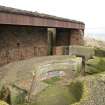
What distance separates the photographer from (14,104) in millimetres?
5348

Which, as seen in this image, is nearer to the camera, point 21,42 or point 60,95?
point 60,95

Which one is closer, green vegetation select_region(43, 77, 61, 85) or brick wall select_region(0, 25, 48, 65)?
green vegetation select_region(43, 77, 61, 85)

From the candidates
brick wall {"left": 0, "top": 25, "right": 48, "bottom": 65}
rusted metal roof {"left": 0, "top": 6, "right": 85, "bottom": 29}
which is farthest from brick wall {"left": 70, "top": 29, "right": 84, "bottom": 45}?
brick wall {"left": 0, "top": 25, "right": 48, "bottom": 65}

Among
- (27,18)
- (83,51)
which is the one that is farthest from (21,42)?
(83,51)

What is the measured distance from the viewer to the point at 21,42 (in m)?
9.01

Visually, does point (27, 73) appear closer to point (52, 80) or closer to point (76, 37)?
point (52, 80)

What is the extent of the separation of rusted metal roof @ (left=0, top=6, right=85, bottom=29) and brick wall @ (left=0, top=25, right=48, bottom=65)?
97cm

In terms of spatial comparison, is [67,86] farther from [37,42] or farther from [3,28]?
[37,42]

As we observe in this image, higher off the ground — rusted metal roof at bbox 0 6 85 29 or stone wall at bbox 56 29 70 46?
rusted metal roof at bbox 0 6 85 29

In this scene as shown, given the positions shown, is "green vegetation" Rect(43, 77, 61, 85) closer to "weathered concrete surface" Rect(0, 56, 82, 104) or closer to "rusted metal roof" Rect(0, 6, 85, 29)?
"weathered concrete surface" Rect(0, 56, 82, 104)

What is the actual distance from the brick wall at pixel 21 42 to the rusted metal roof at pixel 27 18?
97cm

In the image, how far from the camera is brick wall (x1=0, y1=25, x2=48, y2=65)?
8.14m

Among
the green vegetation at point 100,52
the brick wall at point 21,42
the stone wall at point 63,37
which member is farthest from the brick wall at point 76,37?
the brick wall at point 21,42

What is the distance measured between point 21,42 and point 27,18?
1846 millimetres
